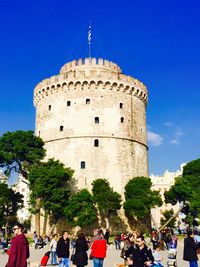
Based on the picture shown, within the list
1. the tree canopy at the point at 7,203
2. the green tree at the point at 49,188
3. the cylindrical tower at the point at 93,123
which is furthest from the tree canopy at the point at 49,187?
the cylindrical tower at the point at 93,123

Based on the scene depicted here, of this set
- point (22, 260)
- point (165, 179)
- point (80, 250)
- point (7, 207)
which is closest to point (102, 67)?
point (7, 207)

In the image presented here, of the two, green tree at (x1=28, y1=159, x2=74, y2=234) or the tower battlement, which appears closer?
green tree at (x1=28, y1=159, x2=74, y2=234)

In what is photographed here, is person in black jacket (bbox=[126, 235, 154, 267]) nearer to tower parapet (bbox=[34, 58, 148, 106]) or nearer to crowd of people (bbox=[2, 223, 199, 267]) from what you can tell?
crowd of people (bbox=[2, 223, 199, 267])

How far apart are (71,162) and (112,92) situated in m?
9.18

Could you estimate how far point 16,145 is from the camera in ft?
118

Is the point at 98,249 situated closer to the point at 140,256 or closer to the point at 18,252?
the point at 140,256

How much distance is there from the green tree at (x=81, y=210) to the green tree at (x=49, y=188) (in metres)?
0.79

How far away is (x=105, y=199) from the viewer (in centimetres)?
3572

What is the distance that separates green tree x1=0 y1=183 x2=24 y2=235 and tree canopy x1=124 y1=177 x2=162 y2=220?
11114 mm

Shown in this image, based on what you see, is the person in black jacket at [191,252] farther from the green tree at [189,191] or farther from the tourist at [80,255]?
the green tree at [189,191]

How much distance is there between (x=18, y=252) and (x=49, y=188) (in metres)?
26.7

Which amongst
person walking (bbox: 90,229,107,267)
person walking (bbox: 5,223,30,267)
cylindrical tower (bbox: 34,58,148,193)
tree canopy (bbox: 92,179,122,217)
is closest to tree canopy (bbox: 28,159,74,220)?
tree canopy (bbox: 92,179,122,217)

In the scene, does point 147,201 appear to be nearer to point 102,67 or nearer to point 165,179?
point 102,67

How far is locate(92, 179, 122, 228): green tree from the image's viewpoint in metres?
35.6
